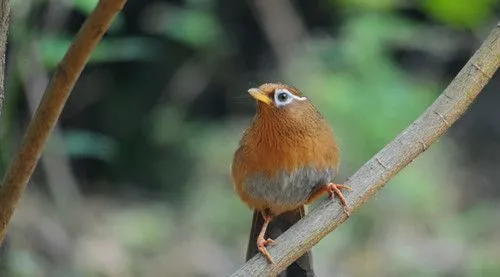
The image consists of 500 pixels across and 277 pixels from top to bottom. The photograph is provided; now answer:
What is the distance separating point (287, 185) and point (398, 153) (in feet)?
2.50

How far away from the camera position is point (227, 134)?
6.72m

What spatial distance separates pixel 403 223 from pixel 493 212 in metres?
1.04

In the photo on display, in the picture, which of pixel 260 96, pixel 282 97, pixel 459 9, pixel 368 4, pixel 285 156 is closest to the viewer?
pixel 260 96

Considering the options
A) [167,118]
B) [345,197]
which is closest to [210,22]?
[167,118]

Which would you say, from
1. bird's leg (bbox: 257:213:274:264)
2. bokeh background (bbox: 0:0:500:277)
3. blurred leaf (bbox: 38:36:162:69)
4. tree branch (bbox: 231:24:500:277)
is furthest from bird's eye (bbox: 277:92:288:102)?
bokeh background (bbox: 0:0:500:277)

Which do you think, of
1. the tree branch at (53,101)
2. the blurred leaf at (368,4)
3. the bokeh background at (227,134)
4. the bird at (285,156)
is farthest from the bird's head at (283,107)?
the blurred leaf at (368,4)

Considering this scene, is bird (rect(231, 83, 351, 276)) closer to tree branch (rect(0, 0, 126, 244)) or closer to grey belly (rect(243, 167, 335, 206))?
grey belly (rect(243, 167, 335, 206))

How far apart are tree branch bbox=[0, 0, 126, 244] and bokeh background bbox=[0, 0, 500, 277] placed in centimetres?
309

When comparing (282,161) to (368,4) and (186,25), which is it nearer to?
(368,4)

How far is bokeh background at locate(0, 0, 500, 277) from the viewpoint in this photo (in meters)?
5.70

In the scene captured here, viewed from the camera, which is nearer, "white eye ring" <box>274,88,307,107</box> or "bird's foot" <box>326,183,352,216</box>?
"bird's foot" <box>326,183,352,216</box>

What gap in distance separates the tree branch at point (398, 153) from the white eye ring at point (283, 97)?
543 mm

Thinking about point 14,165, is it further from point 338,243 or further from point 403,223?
point 403,223

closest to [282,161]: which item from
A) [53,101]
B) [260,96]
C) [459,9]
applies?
[260,96]
